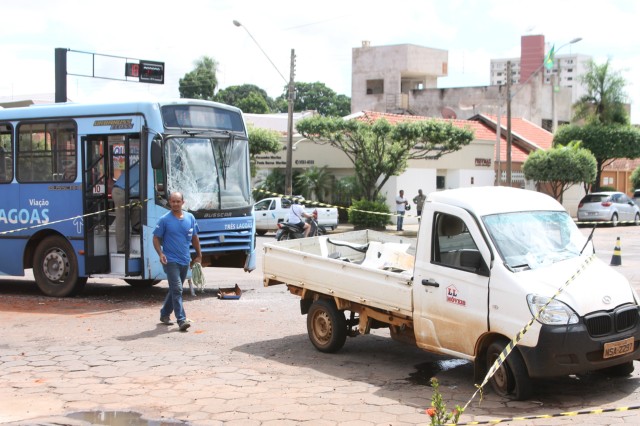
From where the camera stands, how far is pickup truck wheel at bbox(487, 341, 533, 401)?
715cm

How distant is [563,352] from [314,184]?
32.5 meters

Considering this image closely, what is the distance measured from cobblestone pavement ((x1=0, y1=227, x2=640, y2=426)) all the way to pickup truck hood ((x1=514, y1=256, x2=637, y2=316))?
35.1 inches

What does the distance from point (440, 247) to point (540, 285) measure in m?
1.22

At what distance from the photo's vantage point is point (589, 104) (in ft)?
166

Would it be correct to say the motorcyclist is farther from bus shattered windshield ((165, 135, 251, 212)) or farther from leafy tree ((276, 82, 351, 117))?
leafy tree ((276, 82, 351, 117))

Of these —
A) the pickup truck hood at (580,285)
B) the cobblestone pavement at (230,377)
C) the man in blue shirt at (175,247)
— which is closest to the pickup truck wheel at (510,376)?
the cobblestone pavement at (230,377)

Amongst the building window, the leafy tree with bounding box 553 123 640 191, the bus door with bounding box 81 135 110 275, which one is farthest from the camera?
the building window

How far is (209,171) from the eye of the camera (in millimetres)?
13602

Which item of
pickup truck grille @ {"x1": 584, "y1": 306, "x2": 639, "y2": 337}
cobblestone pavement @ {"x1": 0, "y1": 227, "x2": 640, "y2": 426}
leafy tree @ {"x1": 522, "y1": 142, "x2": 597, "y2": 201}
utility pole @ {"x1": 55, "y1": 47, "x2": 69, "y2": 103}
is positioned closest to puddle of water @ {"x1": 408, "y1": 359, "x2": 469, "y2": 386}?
cobblestone pavement @ {"x1": 0, "y1": 227, "x2": 640, "y2": 426}

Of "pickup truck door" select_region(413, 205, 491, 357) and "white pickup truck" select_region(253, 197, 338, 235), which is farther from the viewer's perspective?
"white pickup truck" select_region(253, 197, 338, 235)

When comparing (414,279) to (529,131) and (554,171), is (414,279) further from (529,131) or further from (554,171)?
(529,131)

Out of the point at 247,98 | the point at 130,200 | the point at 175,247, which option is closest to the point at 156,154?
the point at 130,200

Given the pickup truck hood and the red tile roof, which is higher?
the red tile roof

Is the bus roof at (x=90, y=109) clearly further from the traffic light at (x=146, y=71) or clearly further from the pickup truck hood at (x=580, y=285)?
the traffic light at (x=146, y=71)
